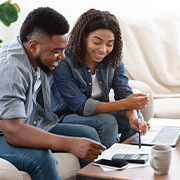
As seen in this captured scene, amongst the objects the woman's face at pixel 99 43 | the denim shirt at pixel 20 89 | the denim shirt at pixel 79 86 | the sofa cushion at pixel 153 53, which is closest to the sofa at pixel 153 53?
the sofa cushion at pixel 153 53

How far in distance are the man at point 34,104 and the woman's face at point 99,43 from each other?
347 mm

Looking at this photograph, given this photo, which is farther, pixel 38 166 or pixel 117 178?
pixel 38 166

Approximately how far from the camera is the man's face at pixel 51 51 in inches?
49.1

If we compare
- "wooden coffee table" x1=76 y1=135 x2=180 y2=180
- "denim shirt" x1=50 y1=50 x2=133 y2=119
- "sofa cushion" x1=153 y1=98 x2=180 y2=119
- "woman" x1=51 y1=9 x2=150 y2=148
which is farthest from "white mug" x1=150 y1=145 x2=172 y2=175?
"sofa cushion" x1=153 y1=98 x2=180 y2=119

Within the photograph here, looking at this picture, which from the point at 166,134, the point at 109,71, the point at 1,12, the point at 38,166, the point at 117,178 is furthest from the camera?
the point at 109,71

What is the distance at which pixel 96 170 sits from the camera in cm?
103

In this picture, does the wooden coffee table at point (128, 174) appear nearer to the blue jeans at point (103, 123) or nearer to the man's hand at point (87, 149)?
the man's hand at point (87, 149)

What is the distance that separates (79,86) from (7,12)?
525 millimetres

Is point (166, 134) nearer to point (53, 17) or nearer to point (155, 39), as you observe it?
point (53, 17)

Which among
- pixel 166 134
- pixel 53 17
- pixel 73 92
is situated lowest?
pixel 166 134

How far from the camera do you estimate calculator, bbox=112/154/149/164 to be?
3.48ft

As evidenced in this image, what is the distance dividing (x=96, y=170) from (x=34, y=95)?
42cm

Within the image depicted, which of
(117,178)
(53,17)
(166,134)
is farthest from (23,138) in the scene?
(166,134)

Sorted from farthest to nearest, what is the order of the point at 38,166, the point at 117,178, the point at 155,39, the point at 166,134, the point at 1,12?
the point at 155,39
the point at 1,12
the point at 166,134
the point at 38,166
the point at 117,178
